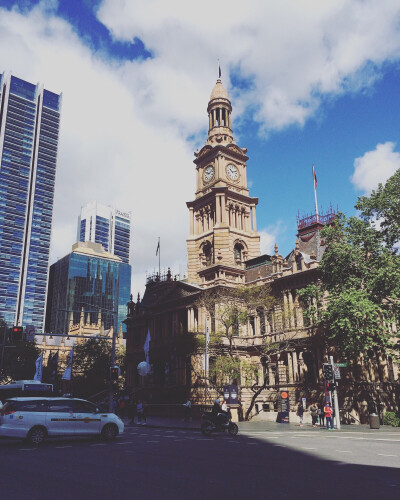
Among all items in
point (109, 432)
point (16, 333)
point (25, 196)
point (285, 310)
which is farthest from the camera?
point (25, 196)

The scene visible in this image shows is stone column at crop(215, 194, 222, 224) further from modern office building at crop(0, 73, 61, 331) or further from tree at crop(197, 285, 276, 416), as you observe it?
modern office building at crop(0, 73, 61, 331)

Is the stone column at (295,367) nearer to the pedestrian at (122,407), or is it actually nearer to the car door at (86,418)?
the pedestrian at (122,407)

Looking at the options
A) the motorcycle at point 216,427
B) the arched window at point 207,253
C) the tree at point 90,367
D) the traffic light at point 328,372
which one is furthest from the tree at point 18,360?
the traffic light at point 328,372

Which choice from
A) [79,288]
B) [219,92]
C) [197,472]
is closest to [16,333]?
[197,472]

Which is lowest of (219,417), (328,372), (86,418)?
(219,417)

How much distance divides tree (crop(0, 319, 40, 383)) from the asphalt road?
58060 millimetres

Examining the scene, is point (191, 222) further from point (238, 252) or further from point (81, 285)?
point (81, 285)

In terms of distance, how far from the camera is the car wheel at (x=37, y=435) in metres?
17.8

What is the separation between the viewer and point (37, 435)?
58.7 ft

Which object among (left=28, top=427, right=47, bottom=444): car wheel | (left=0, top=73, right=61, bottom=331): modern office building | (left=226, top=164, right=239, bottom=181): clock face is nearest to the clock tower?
(left=226, top=164, right=239, bottom=181): clock face

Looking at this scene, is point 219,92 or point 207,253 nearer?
point 207,253

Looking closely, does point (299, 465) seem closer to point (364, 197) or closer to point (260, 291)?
point (364, 197)

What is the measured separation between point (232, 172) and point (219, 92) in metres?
15.0

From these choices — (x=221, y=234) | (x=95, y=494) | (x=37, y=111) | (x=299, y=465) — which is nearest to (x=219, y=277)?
(x=221, y=234)
